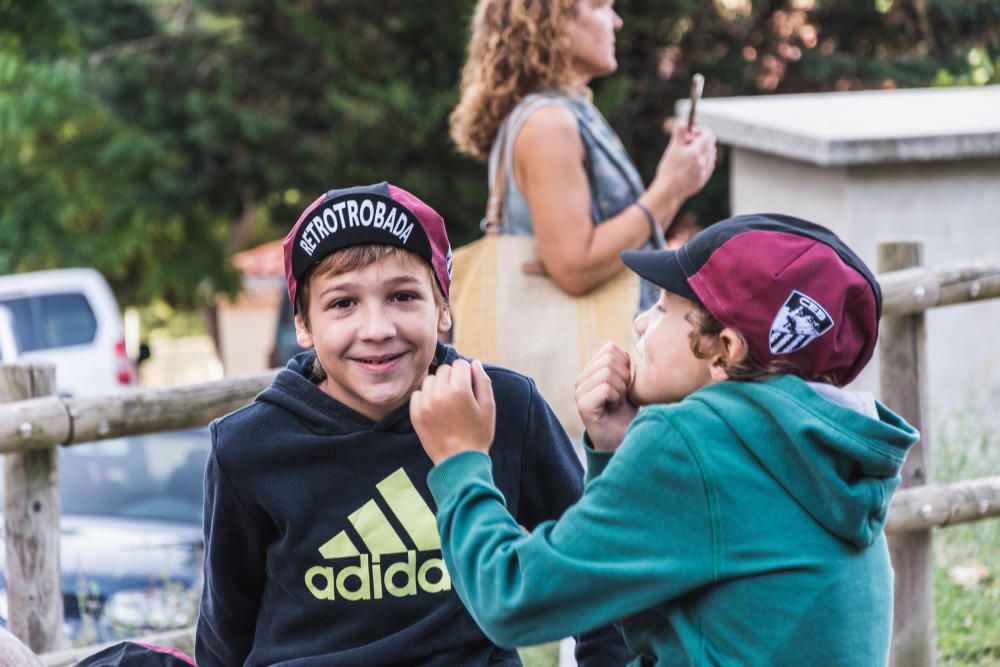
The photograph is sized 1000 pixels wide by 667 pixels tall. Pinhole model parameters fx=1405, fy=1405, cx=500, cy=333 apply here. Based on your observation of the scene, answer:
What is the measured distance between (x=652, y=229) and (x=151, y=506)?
431cm

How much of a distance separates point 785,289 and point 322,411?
92cm

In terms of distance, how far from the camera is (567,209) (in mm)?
3535

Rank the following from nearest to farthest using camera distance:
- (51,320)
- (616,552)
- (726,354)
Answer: (616,552) < (726,354) < (51,320)

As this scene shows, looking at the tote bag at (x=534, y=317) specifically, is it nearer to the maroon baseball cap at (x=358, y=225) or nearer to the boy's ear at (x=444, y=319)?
the boy's ear at (x=444, y=319)

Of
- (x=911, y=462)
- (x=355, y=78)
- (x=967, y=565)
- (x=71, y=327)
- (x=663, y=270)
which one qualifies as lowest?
(x=967, y=565)

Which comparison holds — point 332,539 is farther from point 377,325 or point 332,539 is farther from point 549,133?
point 549,133

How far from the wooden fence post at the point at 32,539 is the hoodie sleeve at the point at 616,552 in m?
2.52

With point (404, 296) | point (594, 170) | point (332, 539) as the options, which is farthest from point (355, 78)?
point (332, 539)

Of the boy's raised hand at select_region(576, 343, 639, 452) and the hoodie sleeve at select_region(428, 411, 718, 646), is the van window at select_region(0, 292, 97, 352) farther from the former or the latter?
the hoodie sleeve at select_region(428, 411, 718, 646)

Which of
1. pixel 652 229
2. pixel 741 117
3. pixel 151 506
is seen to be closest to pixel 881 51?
pixel 741 117

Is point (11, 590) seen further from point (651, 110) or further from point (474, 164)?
point (651, 110)

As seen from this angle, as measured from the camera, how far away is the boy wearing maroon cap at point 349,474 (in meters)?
2.38

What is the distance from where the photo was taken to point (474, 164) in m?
11.6

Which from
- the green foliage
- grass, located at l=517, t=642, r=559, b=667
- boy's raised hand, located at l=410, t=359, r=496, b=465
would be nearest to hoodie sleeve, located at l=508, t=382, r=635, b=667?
boy's raised hand, located at l=410, t=359, r=496, b=465
